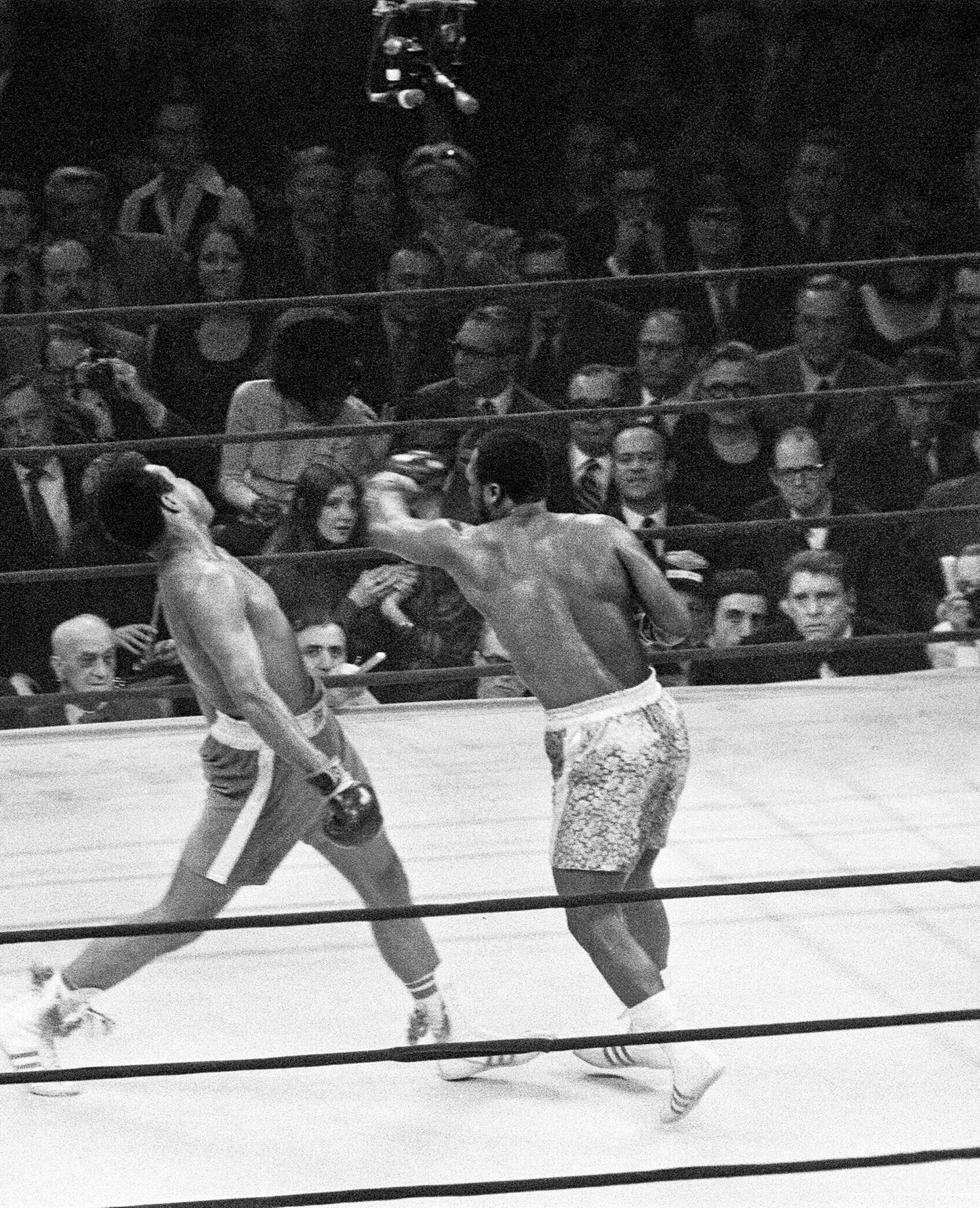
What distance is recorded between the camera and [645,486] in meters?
5.30

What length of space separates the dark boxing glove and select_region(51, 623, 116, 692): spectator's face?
5.30ft

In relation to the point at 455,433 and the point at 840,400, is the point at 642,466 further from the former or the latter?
the point at 840,400

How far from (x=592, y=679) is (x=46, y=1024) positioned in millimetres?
1067

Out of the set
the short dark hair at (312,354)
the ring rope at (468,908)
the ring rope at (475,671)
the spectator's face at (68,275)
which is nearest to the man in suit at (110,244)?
the spectator's face at (68,275)

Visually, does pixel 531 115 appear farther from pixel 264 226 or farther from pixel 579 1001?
pixel 579 1001

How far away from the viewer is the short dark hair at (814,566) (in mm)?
5258

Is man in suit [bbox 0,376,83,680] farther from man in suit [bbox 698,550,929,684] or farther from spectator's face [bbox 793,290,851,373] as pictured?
spectator's face [bbox 793,290,851,373]

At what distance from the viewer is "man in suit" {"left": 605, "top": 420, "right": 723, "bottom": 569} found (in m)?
5.29

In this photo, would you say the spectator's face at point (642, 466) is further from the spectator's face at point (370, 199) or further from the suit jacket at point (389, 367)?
the spectator's face at point (370, 199)

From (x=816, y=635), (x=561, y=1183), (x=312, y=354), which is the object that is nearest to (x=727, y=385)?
(x=816, y=635)

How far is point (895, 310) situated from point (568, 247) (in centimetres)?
93

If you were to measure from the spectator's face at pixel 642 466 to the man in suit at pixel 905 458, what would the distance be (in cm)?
54

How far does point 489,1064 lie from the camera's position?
361 cm

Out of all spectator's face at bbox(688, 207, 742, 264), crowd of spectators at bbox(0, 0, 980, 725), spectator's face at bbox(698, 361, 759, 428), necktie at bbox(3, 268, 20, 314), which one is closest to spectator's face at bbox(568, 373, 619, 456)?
crowd of spectators at bbox(0, 0, 980, 725)
